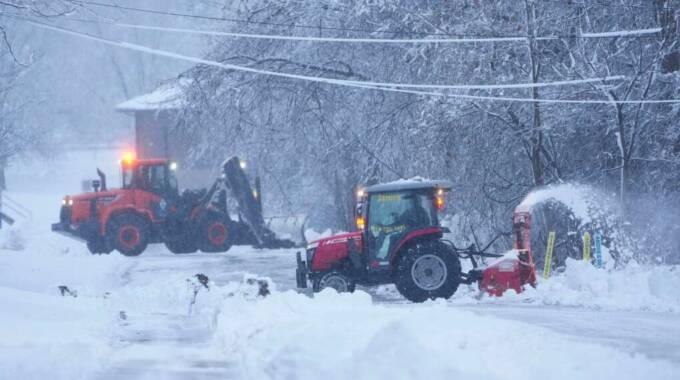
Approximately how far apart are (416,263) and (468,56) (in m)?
6.87

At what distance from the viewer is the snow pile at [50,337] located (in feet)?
32.0

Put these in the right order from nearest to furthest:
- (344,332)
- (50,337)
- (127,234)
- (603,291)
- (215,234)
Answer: (344,332), (50,337), (603,291), (127,234), (215,234)

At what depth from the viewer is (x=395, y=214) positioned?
1675cm

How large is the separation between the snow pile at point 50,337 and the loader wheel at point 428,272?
5077mm

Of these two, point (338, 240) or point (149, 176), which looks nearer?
point (338, 240)

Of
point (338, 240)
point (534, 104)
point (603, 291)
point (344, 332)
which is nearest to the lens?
point (344, 332)

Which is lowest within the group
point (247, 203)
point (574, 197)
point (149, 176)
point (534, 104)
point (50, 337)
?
point (50, 337)

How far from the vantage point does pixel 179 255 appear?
98.6 ft

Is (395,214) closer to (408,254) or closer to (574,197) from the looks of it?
(408,254)

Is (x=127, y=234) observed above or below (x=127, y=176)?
below

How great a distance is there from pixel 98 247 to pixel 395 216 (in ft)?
50.2

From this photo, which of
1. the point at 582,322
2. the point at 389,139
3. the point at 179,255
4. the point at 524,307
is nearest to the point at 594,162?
the point at 389,139

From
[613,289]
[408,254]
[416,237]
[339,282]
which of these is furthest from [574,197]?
[339,282]

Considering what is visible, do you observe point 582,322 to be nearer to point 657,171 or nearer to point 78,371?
point 78,371
